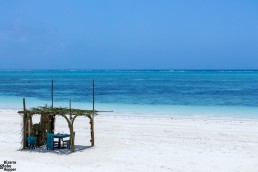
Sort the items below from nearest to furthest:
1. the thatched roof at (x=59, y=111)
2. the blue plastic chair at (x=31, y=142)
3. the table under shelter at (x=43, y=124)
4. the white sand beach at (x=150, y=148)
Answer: the white sand beach at (x=150, y=148), the thatched roof at (x=59, y=111), the table under shelter at (x=43, y=124), the blue plastic chair at (x=31, y=142)

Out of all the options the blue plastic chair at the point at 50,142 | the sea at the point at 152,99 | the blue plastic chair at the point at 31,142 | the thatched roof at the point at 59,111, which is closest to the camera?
the thatched roof at the point at 59,111

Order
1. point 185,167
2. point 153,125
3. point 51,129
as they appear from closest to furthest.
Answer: point 185,167
point 51,129
point 153,125

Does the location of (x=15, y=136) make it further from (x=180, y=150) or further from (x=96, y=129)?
(x=180, y=150)

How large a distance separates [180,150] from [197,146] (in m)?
1.22

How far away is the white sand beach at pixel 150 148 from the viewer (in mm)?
14258

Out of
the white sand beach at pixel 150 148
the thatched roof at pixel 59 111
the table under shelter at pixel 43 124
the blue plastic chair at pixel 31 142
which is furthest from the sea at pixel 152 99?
the white sand beach at pixel 150 148

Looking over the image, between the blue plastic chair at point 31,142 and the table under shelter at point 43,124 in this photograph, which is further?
the blue plastic chair at point 31,142

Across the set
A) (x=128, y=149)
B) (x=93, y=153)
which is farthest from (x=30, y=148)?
(x=128, y=149)

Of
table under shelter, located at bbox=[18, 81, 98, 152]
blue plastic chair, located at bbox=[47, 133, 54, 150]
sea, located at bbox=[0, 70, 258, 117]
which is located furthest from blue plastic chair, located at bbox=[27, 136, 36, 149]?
sea, located at bbox=[0, 70, 258, 117]

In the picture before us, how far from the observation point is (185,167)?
556 inches

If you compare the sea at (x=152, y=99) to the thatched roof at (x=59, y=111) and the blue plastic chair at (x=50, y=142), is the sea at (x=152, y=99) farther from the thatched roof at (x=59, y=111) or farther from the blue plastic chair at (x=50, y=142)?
the blue plastic chair at (x=50, y=142)

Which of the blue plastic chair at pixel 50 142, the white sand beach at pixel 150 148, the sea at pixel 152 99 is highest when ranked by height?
the sea at pixel 152 99

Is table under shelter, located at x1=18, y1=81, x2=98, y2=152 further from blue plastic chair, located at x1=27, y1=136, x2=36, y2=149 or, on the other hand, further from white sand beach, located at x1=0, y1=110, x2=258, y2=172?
white sand beach, located at x1=0, y1=110, x2=258, y2=172

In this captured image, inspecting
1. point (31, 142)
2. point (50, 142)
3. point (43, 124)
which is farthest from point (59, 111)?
point (31, 142)
